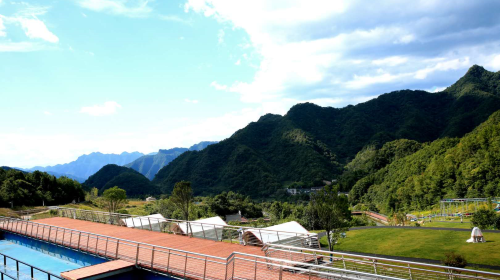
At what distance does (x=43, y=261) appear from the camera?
18125mm

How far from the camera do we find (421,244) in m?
27.4

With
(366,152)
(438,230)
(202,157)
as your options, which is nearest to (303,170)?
(366,152)

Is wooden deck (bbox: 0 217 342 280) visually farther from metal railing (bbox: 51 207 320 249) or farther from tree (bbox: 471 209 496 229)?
tree (bbox: 471 209 496 229)

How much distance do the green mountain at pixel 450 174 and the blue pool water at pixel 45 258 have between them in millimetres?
55275

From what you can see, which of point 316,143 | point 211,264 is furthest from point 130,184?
point 211,264

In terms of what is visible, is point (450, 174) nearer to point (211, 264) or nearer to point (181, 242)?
point (181, 242)

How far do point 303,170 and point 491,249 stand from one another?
135 meters

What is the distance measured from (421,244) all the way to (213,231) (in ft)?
59.9

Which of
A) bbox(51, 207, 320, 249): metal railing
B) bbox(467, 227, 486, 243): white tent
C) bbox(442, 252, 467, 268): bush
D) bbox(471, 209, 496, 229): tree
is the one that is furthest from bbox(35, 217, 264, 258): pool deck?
bbox(471, 209, 496, 229): tree

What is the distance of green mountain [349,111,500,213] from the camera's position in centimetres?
5381

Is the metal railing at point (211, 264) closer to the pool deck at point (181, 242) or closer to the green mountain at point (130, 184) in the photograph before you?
the pool deck at point (181, 242)

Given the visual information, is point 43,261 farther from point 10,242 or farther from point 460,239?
point 460,239

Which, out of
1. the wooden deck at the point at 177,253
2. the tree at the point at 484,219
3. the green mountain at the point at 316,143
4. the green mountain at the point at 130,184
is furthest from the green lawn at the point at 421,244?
the green mountain at the point at 130,184

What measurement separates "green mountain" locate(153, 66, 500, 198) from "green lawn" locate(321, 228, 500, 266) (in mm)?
105896
